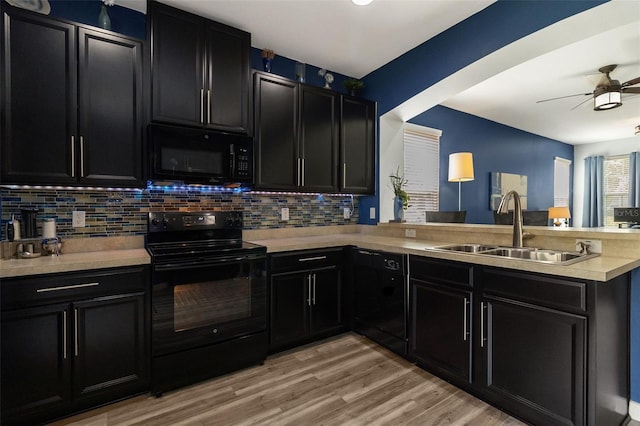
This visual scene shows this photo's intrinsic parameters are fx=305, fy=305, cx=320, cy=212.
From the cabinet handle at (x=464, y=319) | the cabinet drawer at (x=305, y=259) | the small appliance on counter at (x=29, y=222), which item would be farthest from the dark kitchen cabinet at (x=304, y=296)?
the small appliance on counter at (x=29, y=222)

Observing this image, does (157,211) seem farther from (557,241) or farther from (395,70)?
(557,241)

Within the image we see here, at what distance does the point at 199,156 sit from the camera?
7.82ft

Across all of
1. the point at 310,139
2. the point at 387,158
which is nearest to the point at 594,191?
the point at 387,158

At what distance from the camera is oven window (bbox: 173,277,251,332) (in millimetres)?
2078

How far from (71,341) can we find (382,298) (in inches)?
85.5

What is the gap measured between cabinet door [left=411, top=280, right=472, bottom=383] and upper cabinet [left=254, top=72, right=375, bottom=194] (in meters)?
1.39

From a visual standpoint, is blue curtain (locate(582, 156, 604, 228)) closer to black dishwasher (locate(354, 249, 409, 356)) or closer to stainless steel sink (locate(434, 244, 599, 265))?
stainless steel sink (locate(434, 244, 599, 265))

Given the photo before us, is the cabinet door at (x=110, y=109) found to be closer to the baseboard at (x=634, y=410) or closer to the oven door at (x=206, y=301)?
the oven door at (x=206, y=301)

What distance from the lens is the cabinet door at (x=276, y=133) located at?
2.72 meters

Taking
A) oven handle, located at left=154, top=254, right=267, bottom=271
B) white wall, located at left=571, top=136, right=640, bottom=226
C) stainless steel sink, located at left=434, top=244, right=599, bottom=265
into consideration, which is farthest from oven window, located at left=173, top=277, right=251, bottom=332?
white wall, located at left=571, top=136, right=640, bottom=226

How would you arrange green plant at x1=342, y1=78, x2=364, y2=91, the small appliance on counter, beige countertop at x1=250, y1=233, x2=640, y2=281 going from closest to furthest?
1. beige countertop at x1=250, y1=233, x2=640, y2=281
2. the small appliance on counter
3. green plant at x1=342, y1=78, x2=364, y2=91

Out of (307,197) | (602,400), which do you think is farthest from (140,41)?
(602,400)

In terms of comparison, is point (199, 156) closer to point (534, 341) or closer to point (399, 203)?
point (399, 203)

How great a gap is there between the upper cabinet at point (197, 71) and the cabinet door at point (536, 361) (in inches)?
92.5
